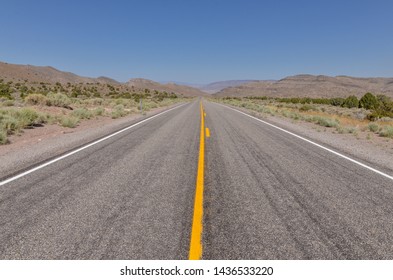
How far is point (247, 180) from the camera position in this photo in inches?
198

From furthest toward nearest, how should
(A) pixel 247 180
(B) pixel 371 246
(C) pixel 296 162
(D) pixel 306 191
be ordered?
(C) pixel 296 162 → (A) pixel 247 180 → (D) pixel 306 191 → (B) pixel 371 246

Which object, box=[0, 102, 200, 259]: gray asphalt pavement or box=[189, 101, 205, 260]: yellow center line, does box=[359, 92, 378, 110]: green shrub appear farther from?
box=[189, 101, 205, 260]: yellow center line

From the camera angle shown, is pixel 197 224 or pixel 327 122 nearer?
pixel 197 224

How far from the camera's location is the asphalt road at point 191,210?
2883 millimetres

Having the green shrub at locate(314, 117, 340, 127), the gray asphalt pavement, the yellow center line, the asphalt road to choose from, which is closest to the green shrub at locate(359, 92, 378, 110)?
the green shrub at locate(314, 117, 340, 127)

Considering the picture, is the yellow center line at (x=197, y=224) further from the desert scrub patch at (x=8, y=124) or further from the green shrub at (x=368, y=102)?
the green shrub at (x=368, y=102)

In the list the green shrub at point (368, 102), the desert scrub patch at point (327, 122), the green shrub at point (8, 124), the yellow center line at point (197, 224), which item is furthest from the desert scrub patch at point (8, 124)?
the green shrub at point (368, 102)

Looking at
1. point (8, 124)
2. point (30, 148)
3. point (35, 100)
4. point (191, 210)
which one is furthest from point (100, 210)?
point (35, 100)

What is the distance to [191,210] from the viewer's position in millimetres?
3723

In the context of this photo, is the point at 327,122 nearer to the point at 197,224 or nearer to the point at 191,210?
the point at 191,210

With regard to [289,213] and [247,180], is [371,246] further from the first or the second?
[247,180]
